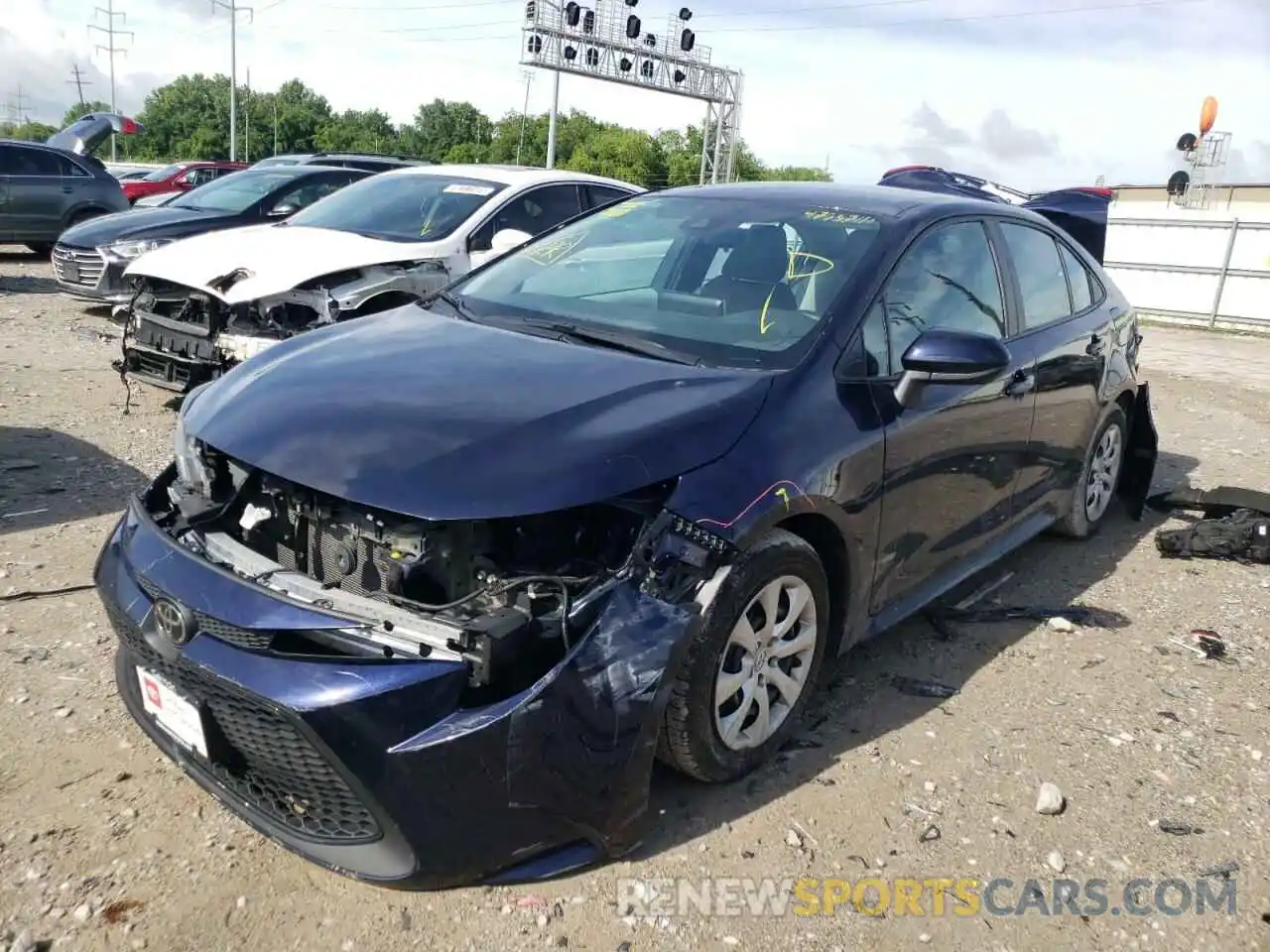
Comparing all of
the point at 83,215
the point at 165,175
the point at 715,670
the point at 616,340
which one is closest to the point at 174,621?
the point at 715,670

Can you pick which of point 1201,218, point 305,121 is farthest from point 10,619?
point 305,121

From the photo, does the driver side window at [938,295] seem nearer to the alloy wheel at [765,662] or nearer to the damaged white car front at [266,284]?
the alloy wheel at [765,662]

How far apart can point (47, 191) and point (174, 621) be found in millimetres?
14052

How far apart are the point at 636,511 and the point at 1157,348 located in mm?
14206

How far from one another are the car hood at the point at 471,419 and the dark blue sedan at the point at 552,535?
0.01m

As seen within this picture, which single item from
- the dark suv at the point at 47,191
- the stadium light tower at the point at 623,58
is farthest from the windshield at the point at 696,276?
the stadium light tower at the point at 623,58

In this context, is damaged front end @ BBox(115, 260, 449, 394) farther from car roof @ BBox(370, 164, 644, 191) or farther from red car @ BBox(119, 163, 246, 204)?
red car @ BBox(119, 163, 246, 204)

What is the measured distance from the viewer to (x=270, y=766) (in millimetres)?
2357

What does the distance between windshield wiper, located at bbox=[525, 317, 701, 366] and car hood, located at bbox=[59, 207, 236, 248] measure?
7.03m

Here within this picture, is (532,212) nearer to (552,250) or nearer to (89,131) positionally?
(552,250)

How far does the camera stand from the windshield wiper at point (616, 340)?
10.3 ft

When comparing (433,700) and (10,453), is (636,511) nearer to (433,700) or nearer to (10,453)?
(433,700)

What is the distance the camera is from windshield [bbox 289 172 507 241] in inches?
275

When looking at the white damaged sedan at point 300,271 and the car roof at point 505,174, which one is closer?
the white damaged sedan at point 300,271
